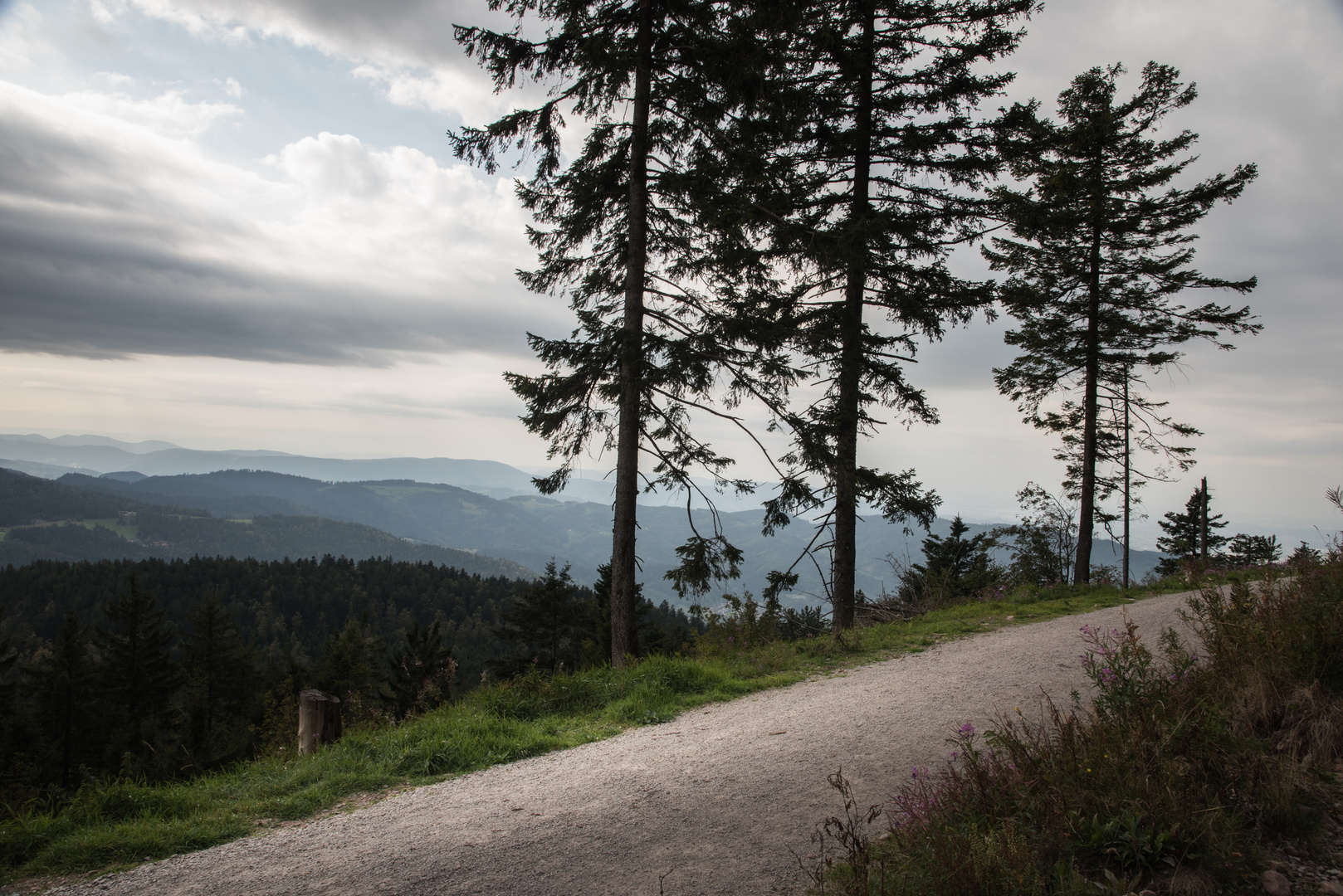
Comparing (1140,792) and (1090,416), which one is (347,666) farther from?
(1140,792)

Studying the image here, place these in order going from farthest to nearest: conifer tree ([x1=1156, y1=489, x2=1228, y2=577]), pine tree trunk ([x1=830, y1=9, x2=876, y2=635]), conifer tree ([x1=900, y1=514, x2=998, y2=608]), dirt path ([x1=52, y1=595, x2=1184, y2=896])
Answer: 1. conifer tree ([x1=1156, y1=489, x2=1228, y2=577])
2. conifer tree ([x1=900, y1=514, x2=998, y2=608])
3. pine tree trunk ([x1=830, y1=9, x2=876, y2=635])
4. dirt path ([x1=52, y1=595, x2=1184, y2=896])

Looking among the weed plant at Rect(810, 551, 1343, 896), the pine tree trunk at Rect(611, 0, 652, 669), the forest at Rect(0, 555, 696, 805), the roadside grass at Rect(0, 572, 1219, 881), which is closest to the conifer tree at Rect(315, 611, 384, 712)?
the forest at Rect(0, 555, 696, 805)

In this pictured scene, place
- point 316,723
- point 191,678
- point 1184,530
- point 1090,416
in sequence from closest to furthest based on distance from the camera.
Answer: point 316,723 → point 1090,416 → point 1184,530 → point 191,678

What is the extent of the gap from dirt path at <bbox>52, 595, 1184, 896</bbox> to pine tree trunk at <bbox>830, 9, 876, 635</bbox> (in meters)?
4.64

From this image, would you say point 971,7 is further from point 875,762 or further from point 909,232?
point 875,762

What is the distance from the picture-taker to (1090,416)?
15836 millimetres

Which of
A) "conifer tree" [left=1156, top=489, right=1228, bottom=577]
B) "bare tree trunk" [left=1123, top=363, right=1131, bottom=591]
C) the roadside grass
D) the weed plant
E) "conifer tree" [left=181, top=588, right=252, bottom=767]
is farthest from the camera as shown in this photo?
"conifer tree" [left=181, top=588, right=252, bottom=767]

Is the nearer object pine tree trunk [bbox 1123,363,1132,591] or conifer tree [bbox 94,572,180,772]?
pine tree trunk [bbox 1123,363,1132,591]

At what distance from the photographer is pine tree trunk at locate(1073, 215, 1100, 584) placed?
15609 mm

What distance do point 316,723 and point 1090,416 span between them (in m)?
17.8

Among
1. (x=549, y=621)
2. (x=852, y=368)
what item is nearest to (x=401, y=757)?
(x=852, y=368)

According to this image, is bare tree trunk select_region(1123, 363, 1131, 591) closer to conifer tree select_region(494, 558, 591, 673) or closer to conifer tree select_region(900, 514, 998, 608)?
conifer tree select_region(900, 514, 998, 608)

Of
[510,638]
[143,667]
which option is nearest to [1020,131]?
[510,638]

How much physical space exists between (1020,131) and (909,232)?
2.67 metres
